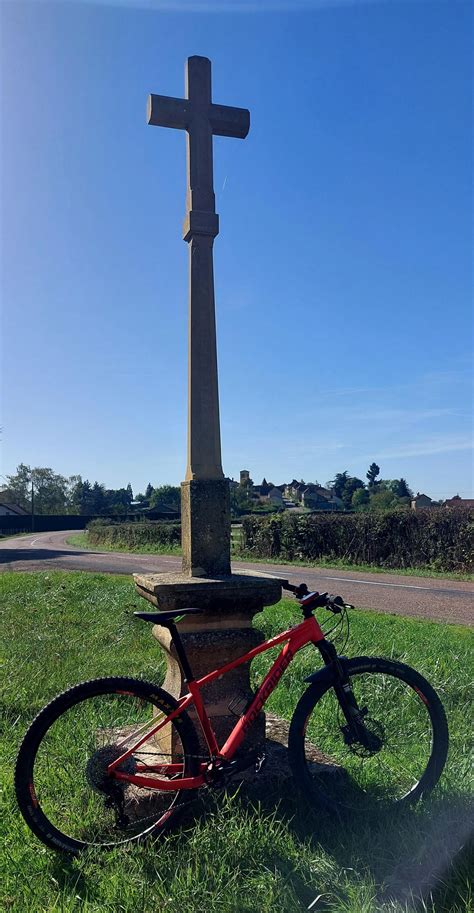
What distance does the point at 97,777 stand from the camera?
8.70ft

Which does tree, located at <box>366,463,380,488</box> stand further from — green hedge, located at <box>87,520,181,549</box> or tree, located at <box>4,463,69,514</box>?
green hedge, located at <box>87,520,181,549</box>

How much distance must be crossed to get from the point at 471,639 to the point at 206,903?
5409 mm

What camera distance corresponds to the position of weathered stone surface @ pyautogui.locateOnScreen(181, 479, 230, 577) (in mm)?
3271

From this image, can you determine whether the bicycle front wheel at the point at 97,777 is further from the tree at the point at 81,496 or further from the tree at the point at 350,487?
the tree at the point at 81,496

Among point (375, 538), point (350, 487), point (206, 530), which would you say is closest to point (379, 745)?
point (206, 530)

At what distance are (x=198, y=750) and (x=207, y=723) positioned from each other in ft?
0.38

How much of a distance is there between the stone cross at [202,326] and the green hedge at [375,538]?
1294 centimetres

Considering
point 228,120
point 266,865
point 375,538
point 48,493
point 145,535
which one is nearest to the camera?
point 266,865

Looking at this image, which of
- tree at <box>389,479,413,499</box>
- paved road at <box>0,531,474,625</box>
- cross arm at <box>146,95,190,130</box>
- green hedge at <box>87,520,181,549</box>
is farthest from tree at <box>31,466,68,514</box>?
cross arm at <box>146,95,190,130</box>

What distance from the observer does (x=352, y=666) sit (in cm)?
291

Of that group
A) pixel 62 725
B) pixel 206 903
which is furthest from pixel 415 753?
pixel 62 725

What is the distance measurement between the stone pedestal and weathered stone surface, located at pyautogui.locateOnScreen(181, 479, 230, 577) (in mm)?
112

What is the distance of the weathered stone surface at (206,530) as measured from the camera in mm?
3271

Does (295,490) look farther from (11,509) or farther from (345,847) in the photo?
(345,847)
